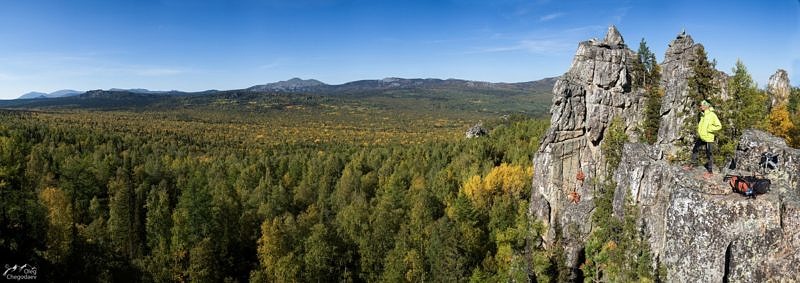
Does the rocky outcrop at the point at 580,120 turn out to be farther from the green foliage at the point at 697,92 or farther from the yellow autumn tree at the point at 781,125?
the yellow autumn tree at the point at 781,125

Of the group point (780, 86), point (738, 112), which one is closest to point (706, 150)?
point (738, 112)

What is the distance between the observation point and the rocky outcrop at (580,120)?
5250 cm

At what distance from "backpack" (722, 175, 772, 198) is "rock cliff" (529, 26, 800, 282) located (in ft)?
1.25

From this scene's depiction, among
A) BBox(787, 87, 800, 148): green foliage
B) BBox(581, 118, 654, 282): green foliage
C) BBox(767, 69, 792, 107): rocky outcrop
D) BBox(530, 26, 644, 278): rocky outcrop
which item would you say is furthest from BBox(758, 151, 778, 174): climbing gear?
BBox(767, 69, 792, 107): rocky outcrop

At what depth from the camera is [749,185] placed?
2147 centimetres

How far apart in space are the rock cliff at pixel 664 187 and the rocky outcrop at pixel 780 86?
26.5 m

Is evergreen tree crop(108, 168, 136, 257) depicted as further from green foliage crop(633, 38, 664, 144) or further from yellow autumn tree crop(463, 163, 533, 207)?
green foliage crop(633, 38, 664, 144)

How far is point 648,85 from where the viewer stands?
190ft

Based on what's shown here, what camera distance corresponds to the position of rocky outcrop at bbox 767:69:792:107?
72062 millimetres

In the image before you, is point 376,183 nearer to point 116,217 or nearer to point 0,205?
point 116,217

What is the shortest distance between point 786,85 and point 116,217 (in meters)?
99.6

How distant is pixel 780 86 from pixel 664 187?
212 feet

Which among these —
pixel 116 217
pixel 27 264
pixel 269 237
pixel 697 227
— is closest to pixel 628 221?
pixel 697 227

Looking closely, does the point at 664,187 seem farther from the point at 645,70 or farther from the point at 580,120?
the point at 645,70
